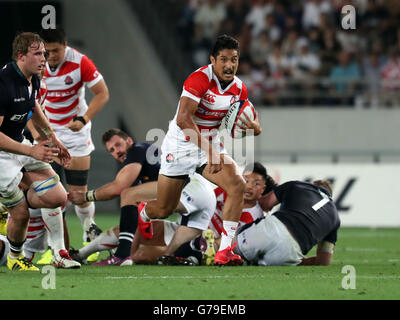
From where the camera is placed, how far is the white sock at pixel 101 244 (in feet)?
27.2

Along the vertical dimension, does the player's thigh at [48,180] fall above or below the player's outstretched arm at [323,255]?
above

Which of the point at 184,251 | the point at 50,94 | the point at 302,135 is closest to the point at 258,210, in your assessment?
the point at 184,251

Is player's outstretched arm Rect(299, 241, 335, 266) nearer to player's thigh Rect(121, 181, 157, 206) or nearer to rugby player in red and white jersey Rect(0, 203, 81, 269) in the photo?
player's thigh Rect(121, 181, 157, 206)

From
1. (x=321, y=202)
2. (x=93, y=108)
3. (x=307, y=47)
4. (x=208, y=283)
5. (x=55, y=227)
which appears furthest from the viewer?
(x=307, y=47)

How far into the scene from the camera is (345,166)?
14.8 meters

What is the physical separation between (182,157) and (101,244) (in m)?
1.14

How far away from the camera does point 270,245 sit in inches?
310

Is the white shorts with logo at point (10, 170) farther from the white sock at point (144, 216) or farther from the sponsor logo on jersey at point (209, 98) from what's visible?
the sponsor logo on jersey at point (209, 98)

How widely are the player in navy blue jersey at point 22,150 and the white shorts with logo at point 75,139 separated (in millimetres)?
2290

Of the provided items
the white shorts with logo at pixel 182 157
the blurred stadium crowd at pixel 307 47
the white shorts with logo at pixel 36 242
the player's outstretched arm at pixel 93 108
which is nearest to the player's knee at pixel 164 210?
the white shorts with logo at pixel 182 157

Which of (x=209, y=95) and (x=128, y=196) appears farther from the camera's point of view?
(x=128, y=196)

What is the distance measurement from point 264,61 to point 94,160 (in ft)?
14.6

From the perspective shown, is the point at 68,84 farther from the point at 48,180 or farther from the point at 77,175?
the point at 48,180

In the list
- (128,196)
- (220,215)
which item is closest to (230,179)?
(220,215)
